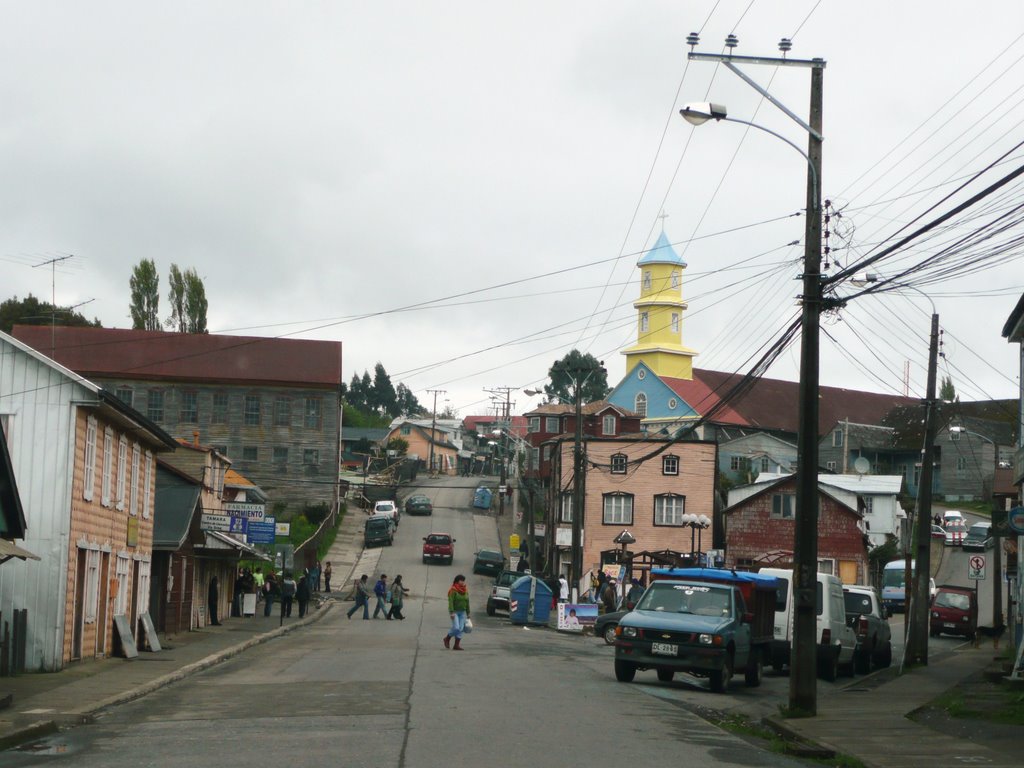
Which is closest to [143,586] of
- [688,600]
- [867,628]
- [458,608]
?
[458,608]

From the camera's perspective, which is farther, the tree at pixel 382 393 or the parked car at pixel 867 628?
the tree at pixel 382 393

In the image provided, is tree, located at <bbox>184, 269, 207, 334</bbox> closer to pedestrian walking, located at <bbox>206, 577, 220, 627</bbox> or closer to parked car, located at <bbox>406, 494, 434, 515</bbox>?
parked car, located at <bbox>406, 494, 434, 515</bbox>

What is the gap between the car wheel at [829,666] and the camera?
26.7m

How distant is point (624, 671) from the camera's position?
22.6m

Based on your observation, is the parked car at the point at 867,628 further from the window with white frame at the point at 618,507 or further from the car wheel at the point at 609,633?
the window with white frame at the point at 618,507

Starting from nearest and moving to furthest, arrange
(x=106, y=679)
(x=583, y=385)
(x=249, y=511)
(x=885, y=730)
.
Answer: (x=885, y=730), (x=106, y=679), (x=249, y=511), (x=583, y=385)

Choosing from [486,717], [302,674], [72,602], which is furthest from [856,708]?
[72,602]

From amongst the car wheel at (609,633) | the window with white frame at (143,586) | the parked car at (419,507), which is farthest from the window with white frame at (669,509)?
the window with white frame at (143,586)

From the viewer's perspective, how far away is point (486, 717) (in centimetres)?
1545

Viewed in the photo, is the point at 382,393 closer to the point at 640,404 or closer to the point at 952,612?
the point at 640,404

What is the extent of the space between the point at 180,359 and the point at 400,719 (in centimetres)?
6952

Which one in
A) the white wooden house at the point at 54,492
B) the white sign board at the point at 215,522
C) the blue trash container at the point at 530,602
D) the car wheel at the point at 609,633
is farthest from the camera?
the blue trash container at the point at 530,602

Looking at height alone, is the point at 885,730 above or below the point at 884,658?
above

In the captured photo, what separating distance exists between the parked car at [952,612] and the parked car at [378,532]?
36598 millimetres
